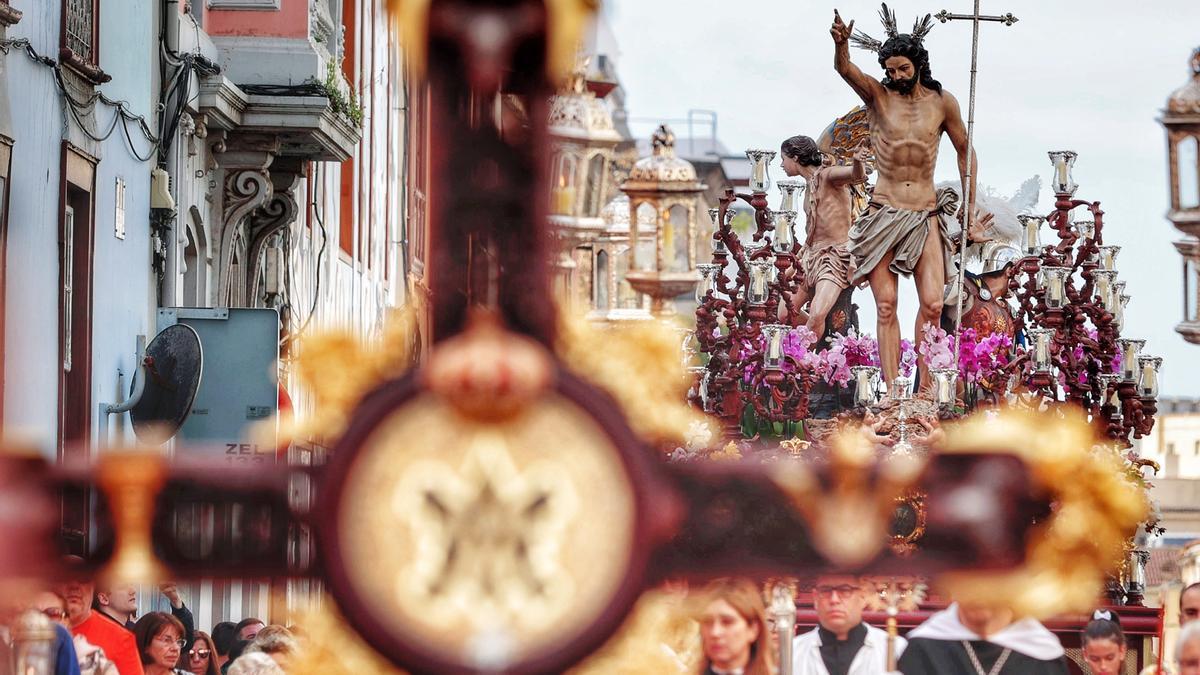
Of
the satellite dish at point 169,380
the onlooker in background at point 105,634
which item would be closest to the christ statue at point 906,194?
the satellite dish at point 169,380

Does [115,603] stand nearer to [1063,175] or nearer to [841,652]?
[841,652]

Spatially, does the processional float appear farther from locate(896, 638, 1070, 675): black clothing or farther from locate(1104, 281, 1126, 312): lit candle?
locate(1104, 281, 1126, 312): lit candle

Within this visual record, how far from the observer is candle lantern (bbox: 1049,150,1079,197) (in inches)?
641

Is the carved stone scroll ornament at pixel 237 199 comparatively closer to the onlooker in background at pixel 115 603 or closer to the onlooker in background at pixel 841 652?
the onlooker in background at pixel 115 603

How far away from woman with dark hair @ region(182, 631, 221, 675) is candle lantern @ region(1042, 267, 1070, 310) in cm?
579

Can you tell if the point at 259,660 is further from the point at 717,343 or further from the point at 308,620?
the point at 717,343

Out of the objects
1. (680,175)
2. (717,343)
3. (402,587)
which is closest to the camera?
(402,587)

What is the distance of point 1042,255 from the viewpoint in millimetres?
16688

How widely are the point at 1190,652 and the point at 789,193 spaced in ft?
31.7

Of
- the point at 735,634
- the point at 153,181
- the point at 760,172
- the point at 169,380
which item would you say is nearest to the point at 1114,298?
the point at 760,172

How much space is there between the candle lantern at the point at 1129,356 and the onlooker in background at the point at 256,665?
8.28 metres

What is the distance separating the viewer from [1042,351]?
15.0 metres

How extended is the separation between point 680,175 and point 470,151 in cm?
5204

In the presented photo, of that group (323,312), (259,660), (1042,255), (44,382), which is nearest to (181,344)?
(44,382)
